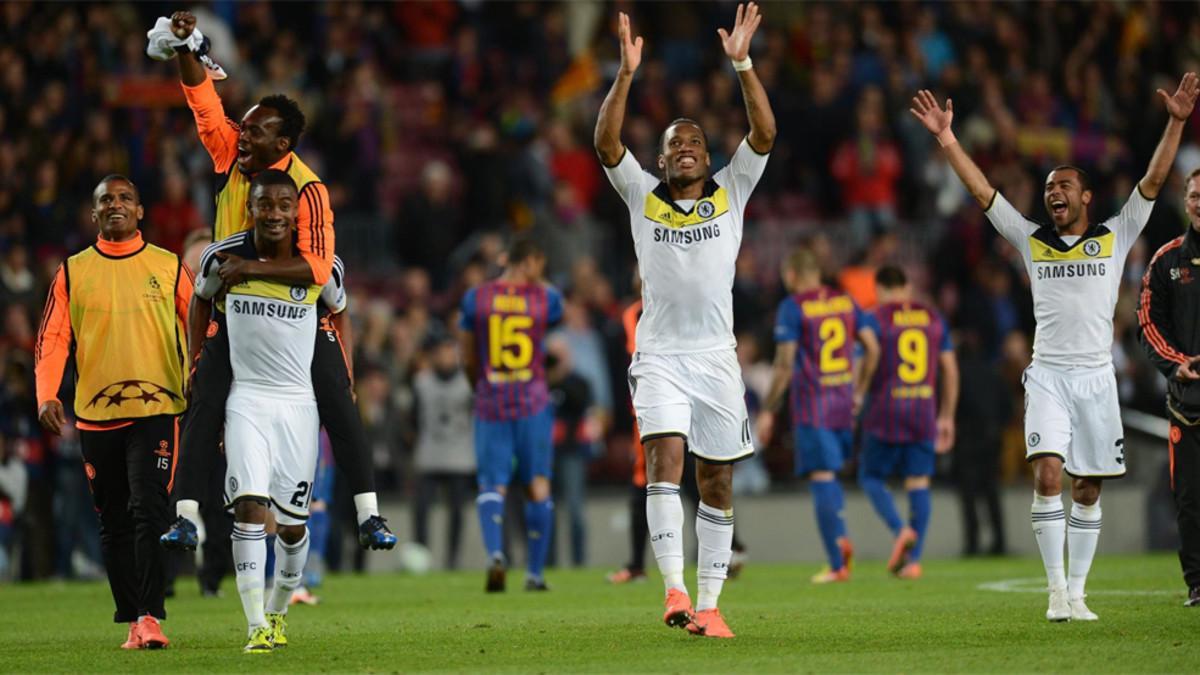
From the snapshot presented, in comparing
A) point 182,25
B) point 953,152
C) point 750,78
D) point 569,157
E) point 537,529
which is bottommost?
point 537,529

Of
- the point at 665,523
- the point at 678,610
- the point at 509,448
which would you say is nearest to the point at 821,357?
→ the point at 509,448

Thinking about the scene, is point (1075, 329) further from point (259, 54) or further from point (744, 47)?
point (259, 54)

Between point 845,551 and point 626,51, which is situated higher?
point 626,51

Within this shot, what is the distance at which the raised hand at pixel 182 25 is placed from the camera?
9352 mm

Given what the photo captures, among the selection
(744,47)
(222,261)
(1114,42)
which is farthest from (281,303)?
(1114,42)

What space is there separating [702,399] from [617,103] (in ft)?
5.24

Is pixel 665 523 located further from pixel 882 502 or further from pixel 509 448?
pixel 882 502

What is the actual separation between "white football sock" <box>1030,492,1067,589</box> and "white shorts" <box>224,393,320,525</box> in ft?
13.5

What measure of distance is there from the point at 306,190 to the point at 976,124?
53.6 feet

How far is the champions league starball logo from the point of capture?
9.66 m

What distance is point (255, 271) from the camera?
28.7 ft

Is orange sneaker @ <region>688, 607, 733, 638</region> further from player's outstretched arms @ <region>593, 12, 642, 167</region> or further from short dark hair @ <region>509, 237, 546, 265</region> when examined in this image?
short dark hair @ <region>509, 237, 546, 265</region>

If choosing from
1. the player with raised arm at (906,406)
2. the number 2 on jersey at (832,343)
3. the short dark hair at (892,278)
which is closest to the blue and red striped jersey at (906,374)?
the player with raised arm at (906,406)

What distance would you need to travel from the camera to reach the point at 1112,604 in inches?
439
